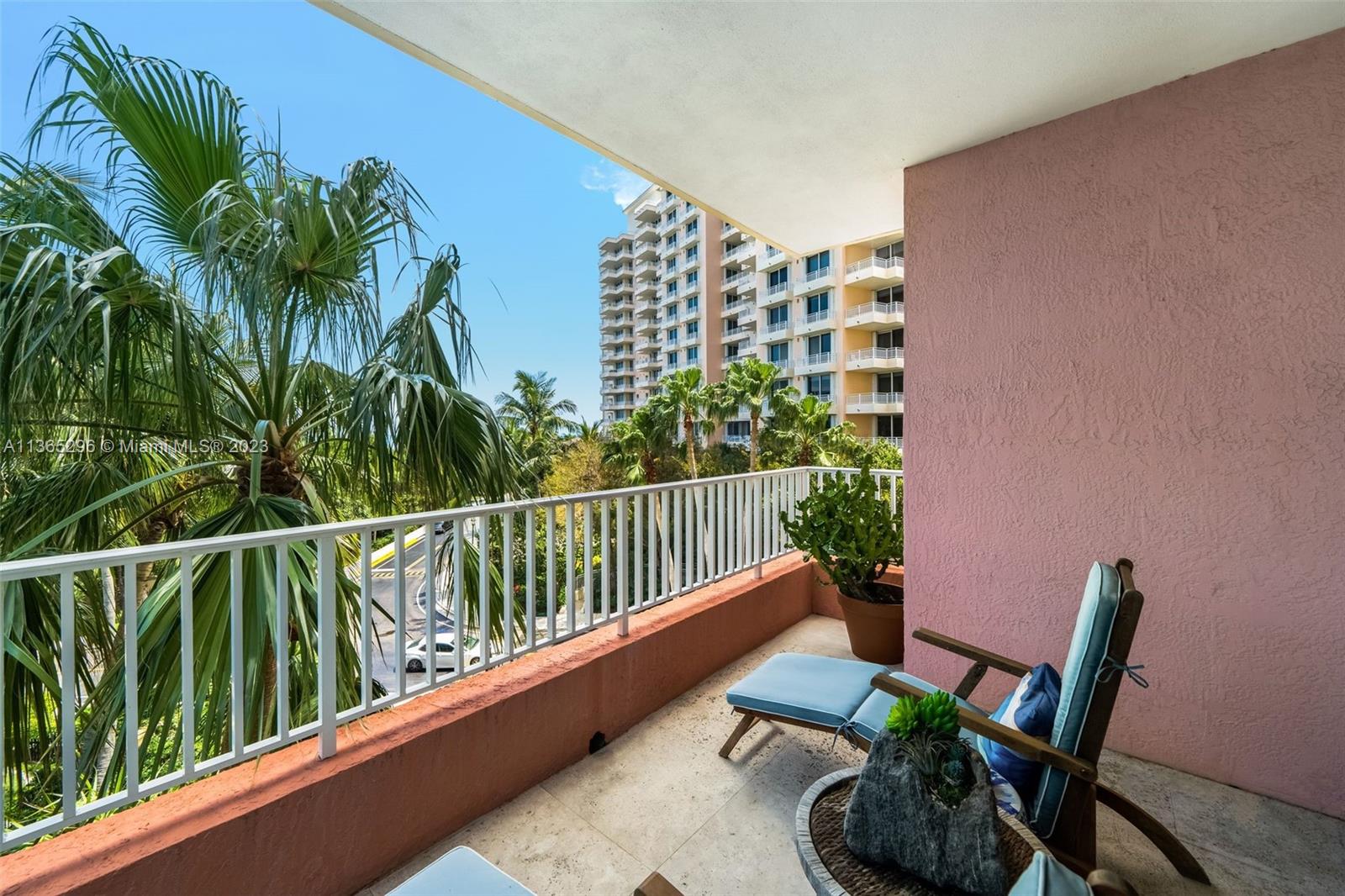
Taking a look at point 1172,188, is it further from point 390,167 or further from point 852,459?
point 852,459

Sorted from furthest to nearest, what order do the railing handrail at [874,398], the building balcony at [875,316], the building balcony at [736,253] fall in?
the building balcony at [736,253] < the railing handrail at [874,398] < the building balcony at [875,316]

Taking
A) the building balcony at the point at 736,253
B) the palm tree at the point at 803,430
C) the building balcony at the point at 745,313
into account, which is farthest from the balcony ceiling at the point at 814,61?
the building balcony at the point at 736,253

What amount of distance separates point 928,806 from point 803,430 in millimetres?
20127

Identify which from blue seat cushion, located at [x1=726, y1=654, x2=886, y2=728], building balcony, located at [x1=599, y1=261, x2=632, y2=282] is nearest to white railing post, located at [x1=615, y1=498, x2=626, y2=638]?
blue seat cushion, located at [x1=726, y1=654, x2=886, y2=728]

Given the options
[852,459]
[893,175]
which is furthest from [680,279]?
[893,175]

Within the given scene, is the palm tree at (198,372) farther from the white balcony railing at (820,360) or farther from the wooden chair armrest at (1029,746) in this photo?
the white balcony railing at (820,360)

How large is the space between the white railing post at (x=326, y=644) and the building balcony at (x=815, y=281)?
28212 millimetres

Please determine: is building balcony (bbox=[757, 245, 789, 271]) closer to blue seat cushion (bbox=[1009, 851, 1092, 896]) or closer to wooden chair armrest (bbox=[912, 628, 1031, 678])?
wooden chair armrest (bbox=[912, 628, 1031, 678])

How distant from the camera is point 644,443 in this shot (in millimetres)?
21719

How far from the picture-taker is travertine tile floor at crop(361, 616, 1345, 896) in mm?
1732

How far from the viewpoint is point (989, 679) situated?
2779mm

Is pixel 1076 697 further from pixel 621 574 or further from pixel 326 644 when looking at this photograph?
pixel 326 644

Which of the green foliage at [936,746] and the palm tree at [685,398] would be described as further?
the palm tree at [685,398]

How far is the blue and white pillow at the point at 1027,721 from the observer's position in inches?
61.1
